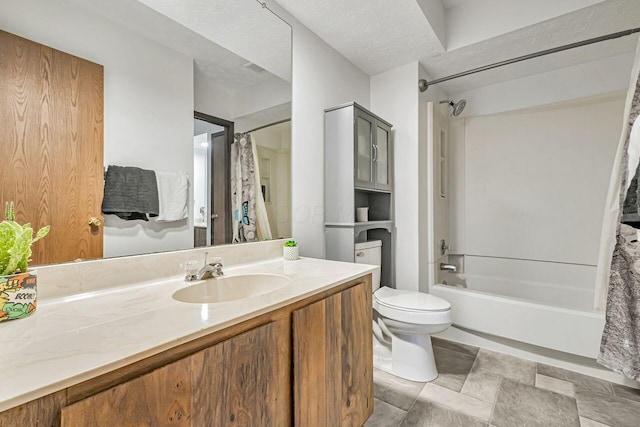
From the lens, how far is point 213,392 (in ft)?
2.26

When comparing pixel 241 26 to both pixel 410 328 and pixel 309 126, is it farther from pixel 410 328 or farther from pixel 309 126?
pixel 410 328

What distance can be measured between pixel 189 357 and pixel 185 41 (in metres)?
1.27

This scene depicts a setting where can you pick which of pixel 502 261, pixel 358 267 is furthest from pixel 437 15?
pixel 502 261

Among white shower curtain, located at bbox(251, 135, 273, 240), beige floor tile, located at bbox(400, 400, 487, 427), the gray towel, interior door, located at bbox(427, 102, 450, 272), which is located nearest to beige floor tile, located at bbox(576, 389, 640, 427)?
beige floor tile, located at bbox(400, 400, 487, 427)

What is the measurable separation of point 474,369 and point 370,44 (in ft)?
7.81

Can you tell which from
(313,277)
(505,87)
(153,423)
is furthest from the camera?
(505,87)

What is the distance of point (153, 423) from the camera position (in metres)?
0.58

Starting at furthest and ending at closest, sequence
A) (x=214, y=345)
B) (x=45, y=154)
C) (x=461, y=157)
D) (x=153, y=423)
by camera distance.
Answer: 1. (x=461, y=157)
2. (x=45, y=154)
3. (x=214, y=345)
4. (x=153, y=423)

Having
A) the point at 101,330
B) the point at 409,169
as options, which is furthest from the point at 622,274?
the point at 101,330

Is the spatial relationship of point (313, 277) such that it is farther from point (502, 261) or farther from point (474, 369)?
point (502, 261)

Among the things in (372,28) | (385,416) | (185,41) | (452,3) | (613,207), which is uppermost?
(452,3)

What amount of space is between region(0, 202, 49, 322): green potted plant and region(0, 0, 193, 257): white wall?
0.29 metres

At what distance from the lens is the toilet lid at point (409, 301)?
67.6 inches

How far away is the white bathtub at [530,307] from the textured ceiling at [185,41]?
212cm
